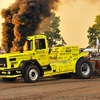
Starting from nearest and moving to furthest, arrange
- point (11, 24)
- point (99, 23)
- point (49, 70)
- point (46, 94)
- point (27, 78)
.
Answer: point (46, 94)
point (27, 78)
point (49, 70)
point (11, 24)
point (99, 23)

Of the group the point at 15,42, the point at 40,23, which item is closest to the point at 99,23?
the point at 40,23

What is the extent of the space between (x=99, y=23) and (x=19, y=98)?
63482mm

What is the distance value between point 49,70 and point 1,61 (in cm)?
238

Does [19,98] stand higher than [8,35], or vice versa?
[8,35]

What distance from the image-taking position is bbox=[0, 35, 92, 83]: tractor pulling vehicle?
34.2 feet

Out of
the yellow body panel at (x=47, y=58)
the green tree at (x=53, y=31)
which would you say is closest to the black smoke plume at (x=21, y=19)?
the yellow body panel at (x=47, y=58)

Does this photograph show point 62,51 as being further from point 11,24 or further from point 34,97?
point 11,24

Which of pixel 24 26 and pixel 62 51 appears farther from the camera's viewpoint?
pixel 24 26

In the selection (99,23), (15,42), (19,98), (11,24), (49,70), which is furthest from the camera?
(99,23)

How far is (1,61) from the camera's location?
35.1 feet

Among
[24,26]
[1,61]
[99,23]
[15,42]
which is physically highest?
[99,23]

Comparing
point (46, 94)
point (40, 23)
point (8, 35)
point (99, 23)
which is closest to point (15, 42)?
point (8, 35)

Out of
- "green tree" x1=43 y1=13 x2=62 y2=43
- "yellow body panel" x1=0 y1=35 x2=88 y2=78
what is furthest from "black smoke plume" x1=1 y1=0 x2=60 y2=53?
"green tree" x1=43 y1=13 x2=62 y2=43

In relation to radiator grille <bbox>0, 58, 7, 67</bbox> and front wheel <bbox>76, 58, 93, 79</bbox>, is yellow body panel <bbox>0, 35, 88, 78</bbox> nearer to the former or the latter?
radiator grille <bbox>0, 58, 7, 67</bbox>
